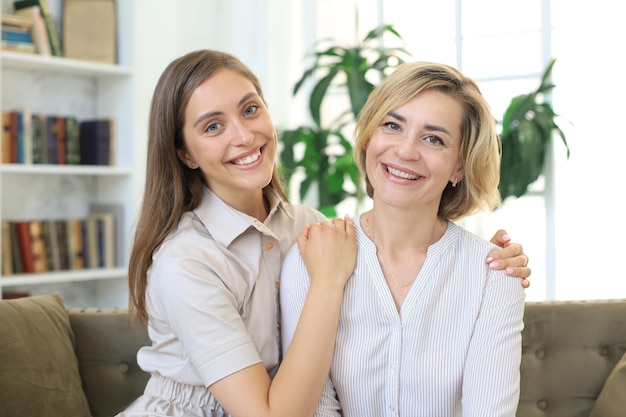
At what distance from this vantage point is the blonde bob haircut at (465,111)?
1.81 m

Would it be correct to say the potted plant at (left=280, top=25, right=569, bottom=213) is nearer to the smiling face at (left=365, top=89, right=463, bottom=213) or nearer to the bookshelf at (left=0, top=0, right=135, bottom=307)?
the bookshelf at (left=0, top=0, right=135, bottom=307)

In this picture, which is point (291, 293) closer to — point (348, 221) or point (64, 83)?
point (348, 221)

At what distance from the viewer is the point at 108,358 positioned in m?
2.30

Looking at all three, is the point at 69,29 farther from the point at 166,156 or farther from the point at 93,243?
the point at 166,156

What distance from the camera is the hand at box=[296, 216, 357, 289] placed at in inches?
71.4

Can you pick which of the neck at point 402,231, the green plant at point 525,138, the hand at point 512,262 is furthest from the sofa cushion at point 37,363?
the green plant at point 525,138

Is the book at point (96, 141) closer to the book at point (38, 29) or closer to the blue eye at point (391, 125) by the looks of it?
the book at point (38, 29)

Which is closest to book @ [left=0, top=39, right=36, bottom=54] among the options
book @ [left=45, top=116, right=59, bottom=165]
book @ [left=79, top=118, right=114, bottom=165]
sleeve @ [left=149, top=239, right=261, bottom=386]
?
book @ [left=45, top=116, right=59, bottom=165]

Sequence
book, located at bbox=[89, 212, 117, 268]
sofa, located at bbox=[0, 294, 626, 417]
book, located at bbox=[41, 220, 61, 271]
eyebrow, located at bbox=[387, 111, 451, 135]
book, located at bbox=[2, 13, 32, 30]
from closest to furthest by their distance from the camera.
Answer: eyebrow, located at bbox=[387, 111, 451, 135], sofa, located at bbox=[0, 294, 626, 417], book, located at bbox=[2, 13, 32, 30], book, located at bbox=[41, 220, 61, 271], book, located at bbox=[89, 212, 117, 268]

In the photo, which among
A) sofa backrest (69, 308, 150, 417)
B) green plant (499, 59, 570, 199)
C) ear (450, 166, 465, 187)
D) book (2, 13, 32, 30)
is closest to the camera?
ear (450, 166, 465, 187)

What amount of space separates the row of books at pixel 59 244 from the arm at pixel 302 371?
2627 mm

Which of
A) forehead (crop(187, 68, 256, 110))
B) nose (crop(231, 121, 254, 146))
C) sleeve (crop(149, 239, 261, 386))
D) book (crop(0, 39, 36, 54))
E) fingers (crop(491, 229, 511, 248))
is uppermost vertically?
book (crop(0, 39, 36, 54))

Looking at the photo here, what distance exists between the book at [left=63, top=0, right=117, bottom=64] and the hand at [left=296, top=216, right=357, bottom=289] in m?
2.82

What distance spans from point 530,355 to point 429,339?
25.1 inches
